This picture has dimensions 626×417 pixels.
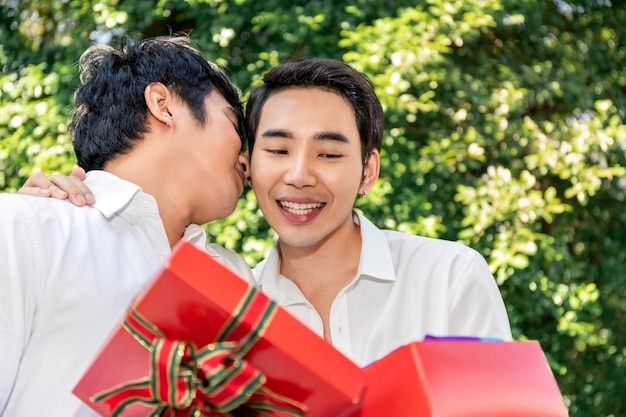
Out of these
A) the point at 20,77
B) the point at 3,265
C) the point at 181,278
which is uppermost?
the point at 181,278

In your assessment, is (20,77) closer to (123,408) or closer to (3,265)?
(3,265)

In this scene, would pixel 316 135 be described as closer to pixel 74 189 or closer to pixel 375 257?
pixel 375 257

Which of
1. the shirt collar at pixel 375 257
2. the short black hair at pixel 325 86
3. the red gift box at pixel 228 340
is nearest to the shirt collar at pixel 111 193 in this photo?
the short black hair at pixel 325 86

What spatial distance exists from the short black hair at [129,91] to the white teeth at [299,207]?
23cm

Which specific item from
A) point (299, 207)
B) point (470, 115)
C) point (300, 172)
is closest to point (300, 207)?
point (299, 207)

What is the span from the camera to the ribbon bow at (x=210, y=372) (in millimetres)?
1153

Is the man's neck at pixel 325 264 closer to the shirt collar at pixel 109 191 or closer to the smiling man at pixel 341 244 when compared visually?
the smiling man at pixel 341 244

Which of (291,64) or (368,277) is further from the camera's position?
(291,64)

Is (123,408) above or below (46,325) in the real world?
above

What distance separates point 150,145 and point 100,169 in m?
0.16

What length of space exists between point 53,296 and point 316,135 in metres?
0.84

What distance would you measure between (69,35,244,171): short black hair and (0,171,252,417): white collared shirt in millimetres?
387

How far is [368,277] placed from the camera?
91.7 inches

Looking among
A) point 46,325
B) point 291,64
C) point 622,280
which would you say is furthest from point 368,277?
point 622,280
